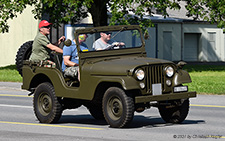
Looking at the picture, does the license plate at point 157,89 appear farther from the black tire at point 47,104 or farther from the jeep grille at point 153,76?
the black tire at point 47,104

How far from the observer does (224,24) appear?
3247cm

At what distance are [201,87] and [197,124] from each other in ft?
33.7

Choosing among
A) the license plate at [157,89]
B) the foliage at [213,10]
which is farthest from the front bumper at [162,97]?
the foliage at [213,10]

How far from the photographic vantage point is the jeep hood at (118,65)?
10.4m

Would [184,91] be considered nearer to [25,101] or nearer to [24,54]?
[25,101]

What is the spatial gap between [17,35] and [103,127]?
33041 millimetres

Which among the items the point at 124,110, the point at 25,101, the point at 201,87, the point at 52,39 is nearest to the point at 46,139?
the point at 124,110

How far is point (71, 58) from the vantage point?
11.8 meters

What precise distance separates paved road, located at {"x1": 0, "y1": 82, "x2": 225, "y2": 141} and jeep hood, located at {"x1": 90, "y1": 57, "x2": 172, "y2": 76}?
1014mm

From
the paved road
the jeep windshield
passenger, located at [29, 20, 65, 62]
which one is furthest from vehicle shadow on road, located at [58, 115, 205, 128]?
the jeep windshield

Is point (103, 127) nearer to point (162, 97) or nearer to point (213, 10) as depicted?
point (162, 97)

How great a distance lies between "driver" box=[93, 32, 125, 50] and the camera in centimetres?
1161

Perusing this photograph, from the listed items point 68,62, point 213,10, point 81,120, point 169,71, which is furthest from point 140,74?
point 213,10

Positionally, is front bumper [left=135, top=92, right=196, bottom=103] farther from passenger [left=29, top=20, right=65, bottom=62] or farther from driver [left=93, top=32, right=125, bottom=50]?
passenger [left=29, top=20, right=65, bottom=62]
